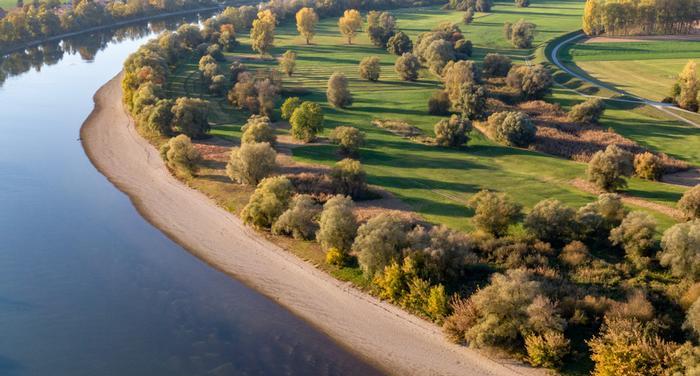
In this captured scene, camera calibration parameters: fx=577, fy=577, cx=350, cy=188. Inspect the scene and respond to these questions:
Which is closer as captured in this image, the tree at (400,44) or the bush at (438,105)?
the bush at (438,105)

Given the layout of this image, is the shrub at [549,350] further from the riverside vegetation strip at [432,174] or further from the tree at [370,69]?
the tree at [370,69]

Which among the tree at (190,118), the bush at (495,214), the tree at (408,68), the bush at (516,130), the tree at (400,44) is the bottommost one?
the bush at (495,214)

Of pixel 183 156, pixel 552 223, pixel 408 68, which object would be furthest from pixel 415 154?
pixel 408 68

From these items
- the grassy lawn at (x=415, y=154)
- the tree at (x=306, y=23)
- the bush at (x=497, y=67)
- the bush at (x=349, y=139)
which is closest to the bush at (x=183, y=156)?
the grassy lawn at (x=415, y=154)

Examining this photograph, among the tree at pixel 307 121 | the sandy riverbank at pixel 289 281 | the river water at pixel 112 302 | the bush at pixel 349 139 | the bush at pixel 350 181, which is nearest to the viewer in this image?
the sandy riverbank at pixel 289 281

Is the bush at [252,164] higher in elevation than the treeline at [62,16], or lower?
lower

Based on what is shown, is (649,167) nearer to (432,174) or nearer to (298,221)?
(432,174)
